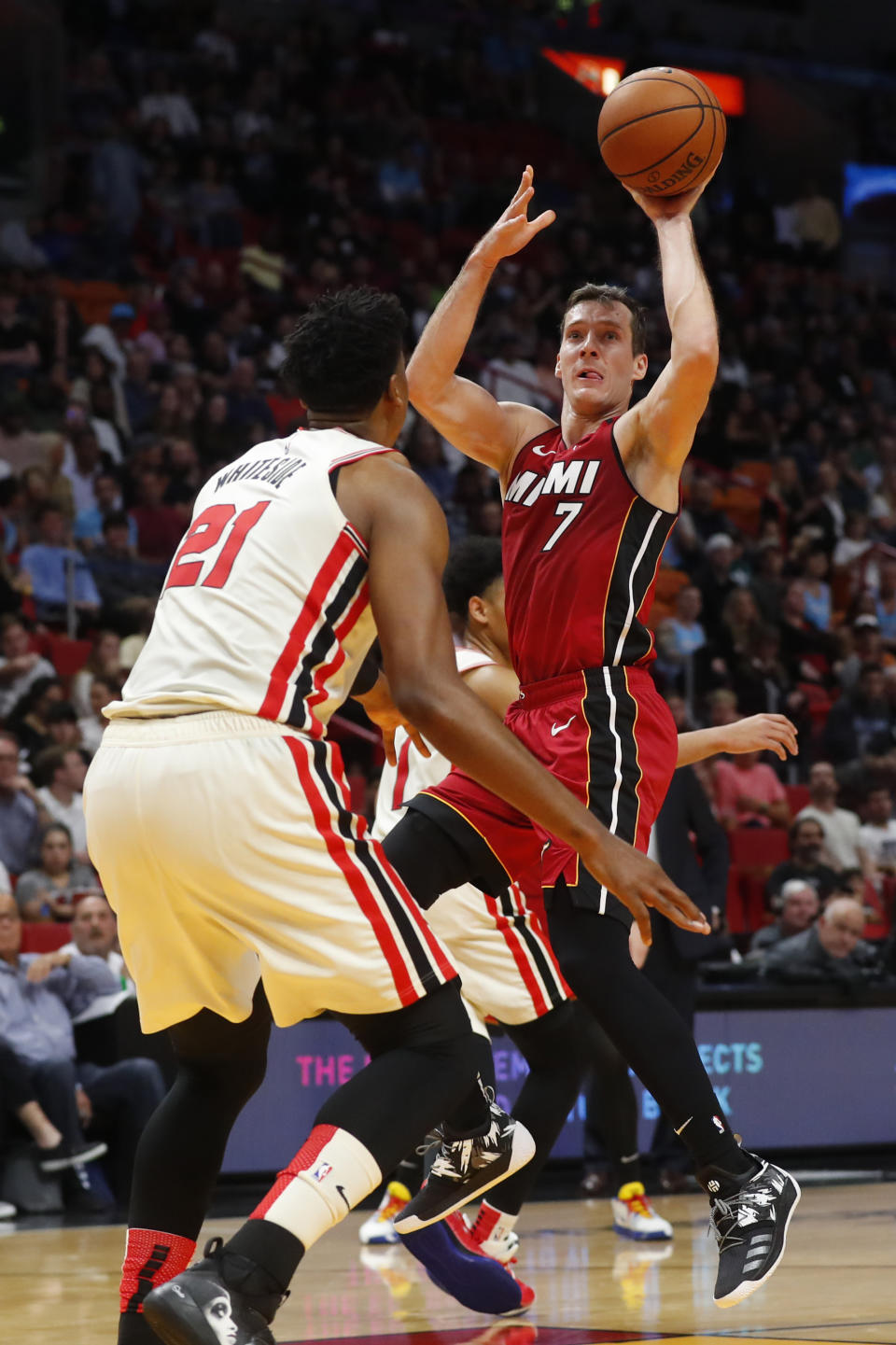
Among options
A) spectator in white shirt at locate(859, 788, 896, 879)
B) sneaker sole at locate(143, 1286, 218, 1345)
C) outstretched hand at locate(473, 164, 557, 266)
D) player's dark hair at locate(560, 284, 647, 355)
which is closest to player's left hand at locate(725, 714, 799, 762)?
player's dark hair at locate(560, 284, 647, 355)

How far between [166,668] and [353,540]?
1.38ft

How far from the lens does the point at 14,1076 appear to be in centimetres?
771

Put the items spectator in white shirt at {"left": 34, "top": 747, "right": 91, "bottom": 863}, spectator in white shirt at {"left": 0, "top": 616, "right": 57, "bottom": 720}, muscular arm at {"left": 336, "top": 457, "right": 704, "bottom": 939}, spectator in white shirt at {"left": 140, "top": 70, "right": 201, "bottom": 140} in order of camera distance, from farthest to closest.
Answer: spectator in white shirt at {"left": 140, "top": 70, "right": 201, "bottom": 140}
spectator in white shirt at {"left": 0, "top": 616, "right": 57, "bottom": 720}
spectator in white shirt at {"left": 34, "top": 747, "right": 91, "bottom": 863}
muscular arm at {"left": 336, "top": 457, "right": 704, "bottom": 939}

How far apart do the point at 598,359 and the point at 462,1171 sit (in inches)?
82.8

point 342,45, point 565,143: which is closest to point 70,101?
point 342,45

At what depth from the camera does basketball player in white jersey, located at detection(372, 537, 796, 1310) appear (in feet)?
16.3

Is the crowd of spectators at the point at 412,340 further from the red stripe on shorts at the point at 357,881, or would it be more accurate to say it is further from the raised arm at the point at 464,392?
the red stripe on shorts at the point at 357,881

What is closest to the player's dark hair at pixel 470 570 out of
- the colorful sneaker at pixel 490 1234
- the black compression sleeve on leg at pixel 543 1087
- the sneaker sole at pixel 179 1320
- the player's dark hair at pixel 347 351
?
the black compression sleeve on leg at pixel 543 1087

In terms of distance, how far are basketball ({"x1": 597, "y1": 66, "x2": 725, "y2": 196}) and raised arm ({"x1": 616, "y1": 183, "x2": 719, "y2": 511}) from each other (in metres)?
0.05

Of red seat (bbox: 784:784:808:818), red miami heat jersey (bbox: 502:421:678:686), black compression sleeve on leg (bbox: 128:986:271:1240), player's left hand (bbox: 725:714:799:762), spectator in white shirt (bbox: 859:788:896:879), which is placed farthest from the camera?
red seat (bbox: 784:784:808:818)

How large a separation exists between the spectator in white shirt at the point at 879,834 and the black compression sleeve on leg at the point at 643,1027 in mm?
8208

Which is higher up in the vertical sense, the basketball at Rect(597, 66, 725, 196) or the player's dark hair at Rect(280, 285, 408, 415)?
the basketball at Rect(597, 66, 725, 196)

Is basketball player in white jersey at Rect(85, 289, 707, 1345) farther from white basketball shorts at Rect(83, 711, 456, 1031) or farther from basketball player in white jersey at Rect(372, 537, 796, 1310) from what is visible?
basketball player in white jersey at Rect(372, 537, 796, 1310)

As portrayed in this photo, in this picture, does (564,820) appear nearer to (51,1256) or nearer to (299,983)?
(299,983)
